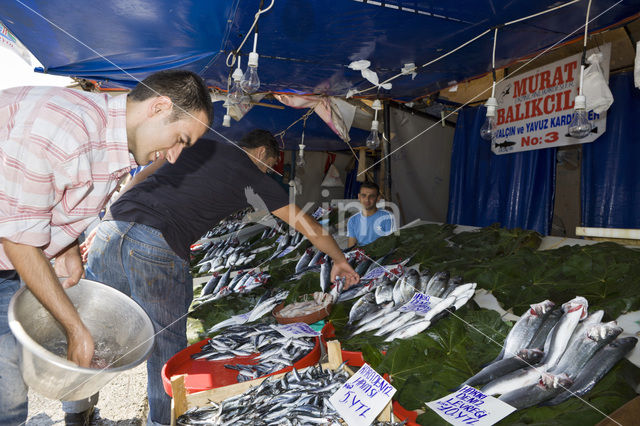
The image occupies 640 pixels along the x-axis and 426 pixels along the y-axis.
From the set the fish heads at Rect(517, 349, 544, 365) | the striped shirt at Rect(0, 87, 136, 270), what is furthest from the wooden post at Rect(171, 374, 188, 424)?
the fish heads at Rect(517, 349, 544, 365)

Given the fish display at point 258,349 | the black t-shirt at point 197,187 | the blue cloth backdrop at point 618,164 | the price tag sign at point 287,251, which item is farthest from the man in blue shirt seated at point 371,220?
the fish display at point 258,349

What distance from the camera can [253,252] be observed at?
20.7 feet

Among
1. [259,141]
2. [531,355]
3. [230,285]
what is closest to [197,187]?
[259,141]

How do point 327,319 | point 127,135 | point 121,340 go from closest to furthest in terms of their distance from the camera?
point 127,135 → point 121,340 → point 327,319

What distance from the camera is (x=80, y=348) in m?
1.21

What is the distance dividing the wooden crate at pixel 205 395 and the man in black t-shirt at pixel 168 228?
0.70m

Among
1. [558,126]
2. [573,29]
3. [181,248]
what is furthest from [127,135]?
[558,126]

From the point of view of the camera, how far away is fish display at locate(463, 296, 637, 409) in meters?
1.46

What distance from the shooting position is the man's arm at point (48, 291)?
119 cm

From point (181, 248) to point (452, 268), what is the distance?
6.42 feet

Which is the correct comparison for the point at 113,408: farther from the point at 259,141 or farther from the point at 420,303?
the point at 420,303

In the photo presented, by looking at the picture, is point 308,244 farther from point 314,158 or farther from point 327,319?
point 314,158

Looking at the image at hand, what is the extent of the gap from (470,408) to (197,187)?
6.57 feet

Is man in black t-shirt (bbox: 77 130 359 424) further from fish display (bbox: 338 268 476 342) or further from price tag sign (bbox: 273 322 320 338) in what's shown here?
price tag sign (bbox: 273 322 320 338)
